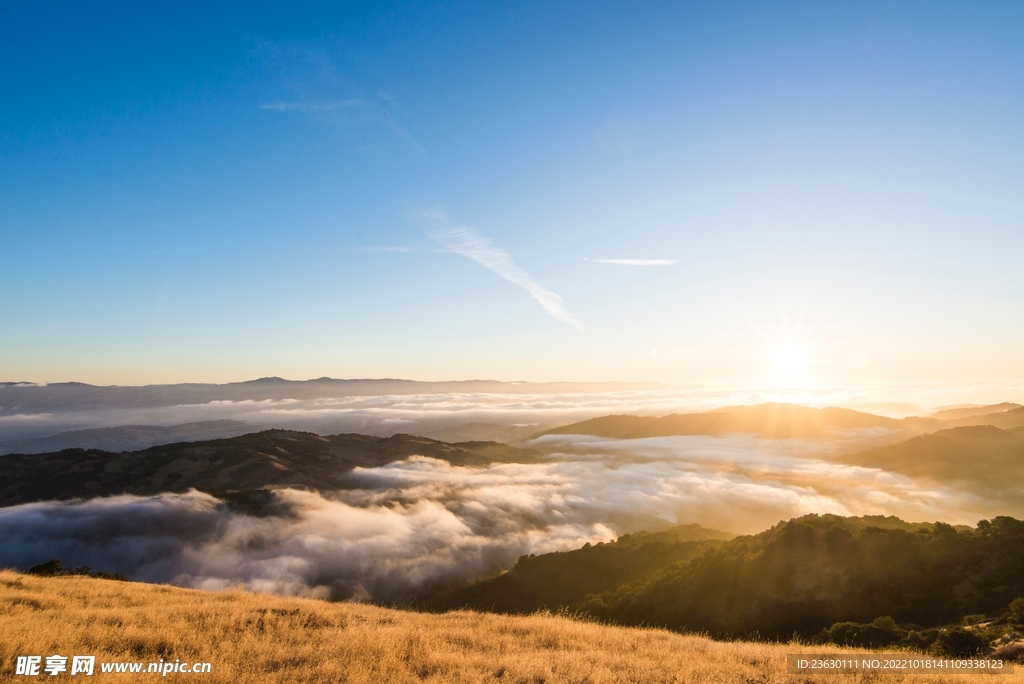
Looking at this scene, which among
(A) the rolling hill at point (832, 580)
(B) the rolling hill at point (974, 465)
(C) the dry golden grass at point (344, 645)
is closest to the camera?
(C) the dry golden grass at point (344, 645)

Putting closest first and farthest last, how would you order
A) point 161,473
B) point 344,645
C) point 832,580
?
point 344,645, point 832,580, point 161,473

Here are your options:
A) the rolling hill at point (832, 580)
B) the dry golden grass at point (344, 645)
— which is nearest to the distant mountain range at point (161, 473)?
the rolling hill at point (832, 580)

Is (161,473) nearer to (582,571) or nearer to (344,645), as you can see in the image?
(582,571)

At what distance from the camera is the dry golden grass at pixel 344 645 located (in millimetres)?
11336

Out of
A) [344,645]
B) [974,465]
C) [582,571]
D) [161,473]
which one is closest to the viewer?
[344,645]

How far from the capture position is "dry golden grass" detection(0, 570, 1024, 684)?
37.2 ft

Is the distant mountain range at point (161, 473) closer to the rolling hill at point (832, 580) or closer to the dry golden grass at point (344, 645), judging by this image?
the rolling hill at point (832, 580)

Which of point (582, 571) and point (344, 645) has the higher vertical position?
point (344, 645)

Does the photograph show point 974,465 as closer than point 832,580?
No

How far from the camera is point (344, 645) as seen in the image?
1323 centimetres

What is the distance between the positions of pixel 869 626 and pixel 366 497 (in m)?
174

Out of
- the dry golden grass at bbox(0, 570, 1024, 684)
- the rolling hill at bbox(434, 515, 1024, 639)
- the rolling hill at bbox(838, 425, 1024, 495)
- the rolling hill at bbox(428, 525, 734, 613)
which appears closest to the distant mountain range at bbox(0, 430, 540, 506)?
the rolling hill at bbox(428, 525, 734, 613)

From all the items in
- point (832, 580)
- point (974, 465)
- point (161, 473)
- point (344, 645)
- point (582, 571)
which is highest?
point (344, 645)

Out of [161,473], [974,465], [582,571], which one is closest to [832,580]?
[582,571]
